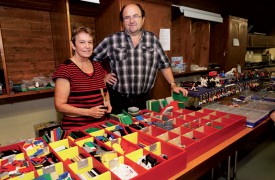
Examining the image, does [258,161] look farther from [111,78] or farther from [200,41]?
[200,41]

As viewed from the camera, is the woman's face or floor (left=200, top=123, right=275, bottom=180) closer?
the woman's face

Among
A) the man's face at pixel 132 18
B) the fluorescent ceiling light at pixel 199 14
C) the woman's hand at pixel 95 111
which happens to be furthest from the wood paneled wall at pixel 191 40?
the woman's hand at pixel 95 111

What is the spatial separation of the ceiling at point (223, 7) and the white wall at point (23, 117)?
1.14 meters

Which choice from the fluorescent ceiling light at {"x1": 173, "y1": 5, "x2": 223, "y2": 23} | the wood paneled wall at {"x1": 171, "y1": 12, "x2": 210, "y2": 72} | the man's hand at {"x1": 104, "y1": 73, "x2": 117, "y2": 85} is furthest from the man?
the wood paneled wall at {"x1": 171, "y1": 12, "x2": 210, "y2": 72}

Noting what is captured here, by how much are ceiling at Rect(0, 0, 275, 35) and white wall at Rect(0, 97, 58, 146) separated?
3.74 feet

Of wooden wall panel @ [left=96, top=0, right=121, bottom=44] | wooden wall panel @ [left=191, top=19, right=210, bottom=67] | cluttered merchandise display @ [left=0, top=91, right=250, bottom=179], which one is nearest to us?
cluttered merchandise display @ [left=0, top=91, right=250, bottom=179]

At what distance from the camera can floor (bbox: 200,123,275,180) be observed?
2.16 metres

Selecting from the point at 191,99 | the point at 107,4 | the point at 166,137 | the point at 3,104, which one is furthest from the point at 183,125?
the point at 3,104

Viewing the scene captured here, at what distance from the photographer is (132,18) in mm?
1743

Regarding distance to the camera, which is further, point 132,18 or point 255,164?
point 255,164

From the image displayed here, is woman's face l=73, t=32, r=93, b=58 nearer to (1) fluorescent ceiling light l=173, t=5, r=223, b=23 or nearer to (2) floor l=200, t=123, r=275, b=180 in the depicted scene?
(2) floor l=200, t=123, r=275, b=180

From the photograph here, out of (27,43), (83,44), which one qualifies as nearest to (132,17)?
(83,44)

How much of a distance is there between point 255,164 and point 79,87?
224 centimetres

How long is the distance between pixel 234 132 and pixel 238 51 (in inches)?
148
